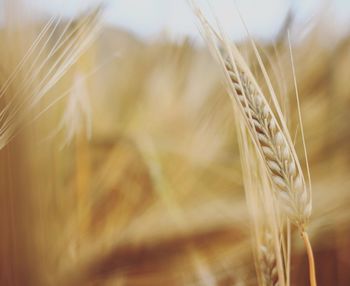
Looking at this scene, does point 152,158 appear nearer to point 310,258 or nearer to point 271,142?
point 271,142

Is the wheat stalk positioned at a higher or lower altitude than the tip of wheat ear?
lower

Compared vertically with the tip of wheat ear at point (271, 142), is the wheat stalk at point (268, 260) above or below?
below

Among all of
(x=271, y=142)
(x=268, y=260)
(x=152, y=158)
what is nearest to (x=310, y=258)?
(x=268, y=260)

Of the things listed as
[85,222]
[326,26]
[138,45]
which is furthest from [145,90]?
[326,26]

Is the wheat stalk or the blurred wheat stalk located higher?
the blurred wheat stalk
